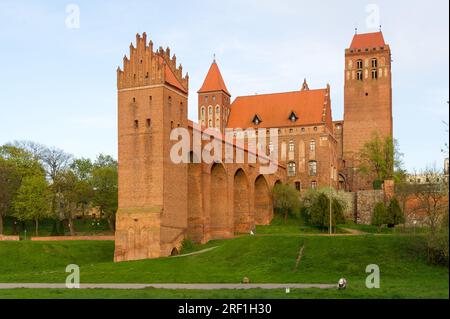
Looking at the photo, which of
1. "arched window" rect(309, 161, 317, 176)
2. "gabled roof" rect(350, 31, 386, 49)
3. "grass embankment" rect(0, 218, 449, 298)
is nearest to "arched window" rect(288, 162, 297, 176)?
"arched window" rect(309, 161, 317, 176)

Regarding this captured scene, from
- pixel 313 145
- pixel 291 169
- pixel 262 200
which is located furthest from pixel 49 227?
pixel 313 145

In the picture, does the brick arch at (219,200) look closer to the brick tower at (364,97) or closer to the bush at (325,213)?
the bush at (325,213)

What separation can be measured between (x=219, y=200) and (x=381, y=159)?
917 inches

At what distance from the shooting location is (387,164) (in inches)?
2798

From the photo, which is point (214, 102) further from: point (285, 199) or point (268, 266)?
point (268, 266)

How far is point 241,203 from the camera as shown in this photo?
2446 inches

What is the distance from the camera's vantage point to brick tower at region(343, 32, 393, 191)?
78500 mm

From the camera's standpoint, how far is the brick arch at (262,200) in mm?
66750

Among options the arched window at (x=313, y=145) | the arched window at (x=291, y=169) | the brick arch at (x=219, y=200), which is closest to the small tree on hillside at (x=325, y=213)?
the brick arch at (x=219, y=200)

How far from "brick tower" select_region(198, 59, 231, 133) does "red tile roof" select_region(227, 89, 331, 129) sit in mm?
1477

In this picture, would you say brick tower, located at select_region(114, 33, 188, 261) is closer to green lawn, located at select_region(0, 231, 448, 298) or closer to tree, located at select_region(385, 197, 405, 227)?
green lawn, located at select_region(0, 231, 448, 298)
